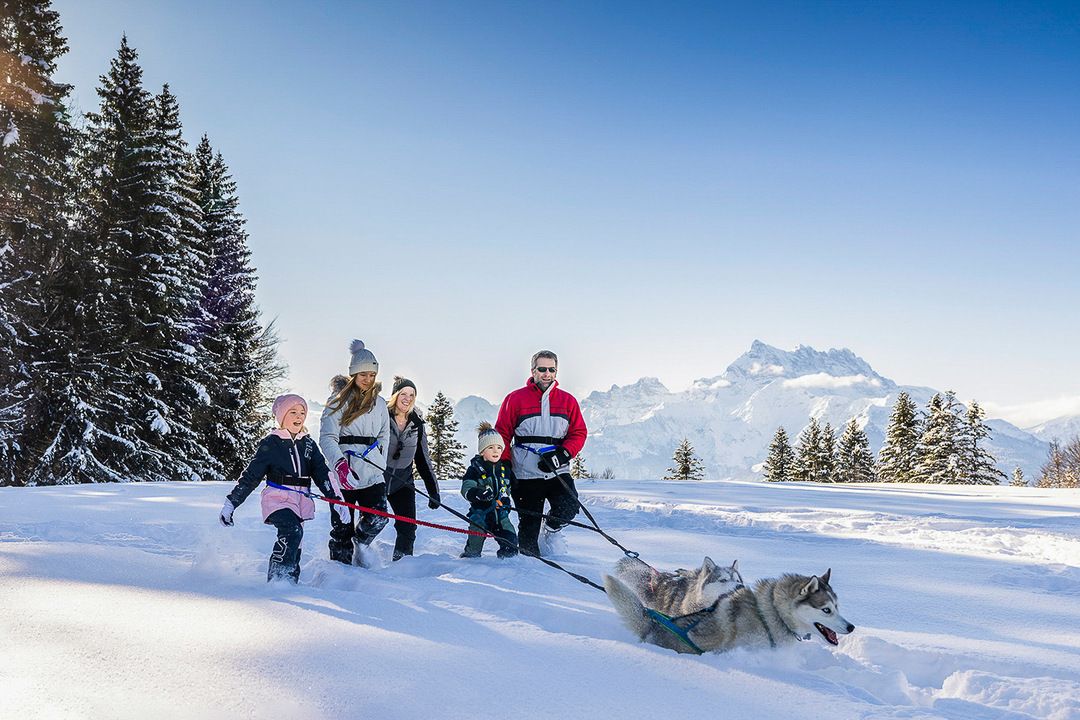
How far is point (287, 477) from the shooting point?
5.37 metres

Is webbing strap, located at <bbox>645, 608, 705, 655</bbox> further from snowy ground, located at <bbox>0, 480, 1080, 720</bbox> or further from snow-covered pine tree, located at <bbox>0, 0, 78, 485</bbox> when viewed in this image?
snow-covered pine tree, located at <bbox>0, 0, 78, 485</bbox>

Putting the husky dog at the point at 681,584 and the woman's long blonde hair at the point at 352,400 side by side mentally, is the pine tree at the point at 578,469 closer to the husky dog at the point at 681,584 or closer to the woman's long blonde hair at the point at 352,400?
the woman's long blonde hair at the point at 352,400

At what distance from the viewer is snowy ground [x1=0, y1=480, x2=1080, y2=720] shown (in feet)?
9.17

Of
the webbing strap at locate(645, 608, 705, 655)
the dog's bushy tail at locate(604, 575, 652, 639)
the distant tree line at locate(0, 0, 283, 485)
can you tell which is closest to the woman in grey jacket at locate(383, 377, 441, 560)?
the dog's bushy tail at locate(604, 575, 652, 639)

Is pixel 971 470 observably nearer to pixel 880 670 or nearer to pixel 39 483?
pixel 880 670

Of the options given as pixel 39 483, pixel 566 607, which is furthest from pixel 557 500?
pixel 39 483

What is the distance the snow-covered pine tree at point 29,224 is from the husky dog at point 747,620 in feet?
64.2

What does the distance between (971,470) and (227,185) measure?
4455 cm

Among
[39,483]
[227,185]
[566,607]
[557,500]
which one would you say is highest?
[227,185]

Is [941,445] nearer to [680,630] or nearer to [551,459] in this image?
[551,459]

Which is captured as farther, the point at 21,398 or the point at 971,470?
the point at 971,470

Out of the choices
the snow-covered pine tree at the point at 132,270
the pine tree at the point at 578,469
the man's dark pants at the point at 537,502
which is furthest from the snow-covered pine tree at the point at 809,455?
the man's dark pants at the point at 537,502

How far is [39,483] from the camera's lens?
1694 centimetres

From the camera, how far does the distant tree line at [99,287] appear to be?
17266mm
